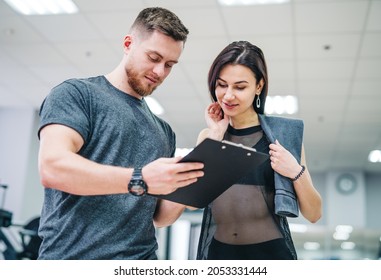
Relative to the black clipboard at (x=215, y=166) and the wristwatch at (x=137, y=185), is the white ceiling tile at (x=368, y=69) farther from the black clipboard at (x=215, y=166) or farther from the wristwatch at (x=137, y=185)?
the wristwatch at (x=137, y=185)

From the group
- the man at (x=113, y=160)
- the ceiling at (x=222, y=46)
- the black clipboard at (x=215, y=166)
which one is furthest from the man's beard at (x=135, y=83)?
the ceiling at (x=222, y=46)

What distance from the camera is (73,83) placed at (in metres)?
1.22

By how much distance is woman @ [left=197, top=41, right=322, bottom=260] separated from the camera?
1297mm

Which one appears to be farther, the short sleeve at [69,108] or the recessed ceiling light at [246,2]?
the recessed ceiling light at [246,2]

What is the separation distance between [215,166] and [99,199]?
332 millimetres

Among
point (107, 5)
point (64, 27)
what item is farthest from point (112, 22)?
point (64, 27)

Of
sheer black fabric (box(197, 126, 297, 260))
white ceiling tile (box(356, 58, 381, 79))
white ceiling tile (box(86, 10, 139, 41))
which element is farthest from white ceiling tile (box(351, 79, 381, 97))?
sheer black fabric (box(197, 126, 297, 260))

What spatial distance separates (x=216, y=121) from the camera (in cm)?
145

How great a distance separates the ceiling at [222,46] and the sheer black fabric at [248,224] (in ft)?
7.22

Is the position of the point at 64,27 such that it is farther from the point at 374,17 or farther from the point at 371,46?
the point at 371,46

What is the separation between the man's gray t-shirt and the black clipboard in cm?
15

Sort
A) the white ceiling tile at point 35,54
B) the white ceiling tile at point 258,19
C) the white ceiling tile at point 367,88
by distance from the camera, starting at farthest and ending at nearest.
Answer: the white ceiling tile at point 367,88 < the white ceiling tile at point 35,54 < the white ceiling tile at point 258,19

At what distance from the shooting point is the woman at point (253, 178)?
130 cm
